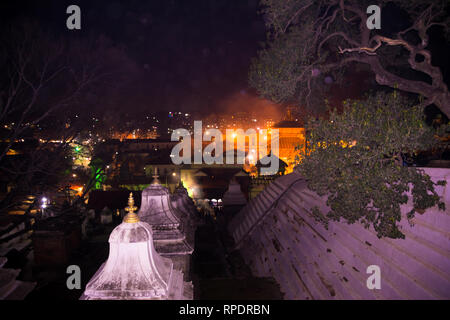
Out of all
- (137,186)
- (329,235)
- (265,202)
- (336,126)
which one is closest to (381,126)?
(336,126)

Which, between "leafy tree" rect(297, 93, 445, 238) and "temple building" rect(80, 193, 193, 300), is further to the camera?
"leafy tree" rect(297, 93, 445, 238)

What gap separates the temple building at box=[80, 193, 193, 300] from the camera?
3344mm

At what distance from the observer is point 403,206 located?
5102 mm

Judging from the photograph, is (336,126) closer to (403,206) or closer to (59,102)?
(403,206)

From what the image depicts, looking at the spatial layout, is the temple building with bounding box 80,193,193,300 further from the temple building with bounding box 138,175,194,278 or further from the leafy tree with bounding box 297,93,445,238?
the leafy tree with bounding box 297,93,445,238

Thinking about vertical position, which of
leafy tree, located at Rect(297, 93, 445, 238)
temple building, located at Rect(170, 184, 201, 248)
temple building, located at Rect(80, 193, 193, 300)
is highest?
leafy tree, located at Rect(297, 93, 445, 238)

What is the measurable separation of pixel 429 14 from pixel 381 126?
5.13 metres

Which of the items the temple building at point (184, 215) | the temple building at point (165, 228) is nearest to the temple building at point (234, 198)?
the temple building at point (184, 215)

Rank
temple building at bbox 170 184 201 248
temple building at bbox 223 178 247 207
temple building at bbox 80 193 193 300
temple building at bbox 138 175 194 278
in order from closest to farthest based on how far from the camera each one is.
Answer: temple building at bbox 80 193 193 300
temple building at bbox 138 175 194 278
temple building at bbox 170 184 201 248
temple building at bbox 223 178 247 207

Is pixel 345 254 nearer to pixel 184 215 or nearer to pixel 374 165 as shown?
pixel 374 165

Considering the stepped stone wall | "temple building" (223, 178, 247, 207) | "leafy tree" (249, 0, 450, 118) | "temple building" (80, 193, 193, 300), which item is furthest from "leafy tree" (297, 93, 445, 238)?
"temple building" (223, 178, 247, 207)

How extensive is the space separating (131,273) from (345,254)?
474cm

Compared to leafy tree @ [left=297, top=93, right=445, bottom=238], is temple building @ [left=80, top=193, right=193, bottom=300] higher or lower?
lower

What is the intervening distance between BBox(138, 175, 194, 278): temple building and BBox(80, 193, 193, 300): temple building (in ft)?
8.22
